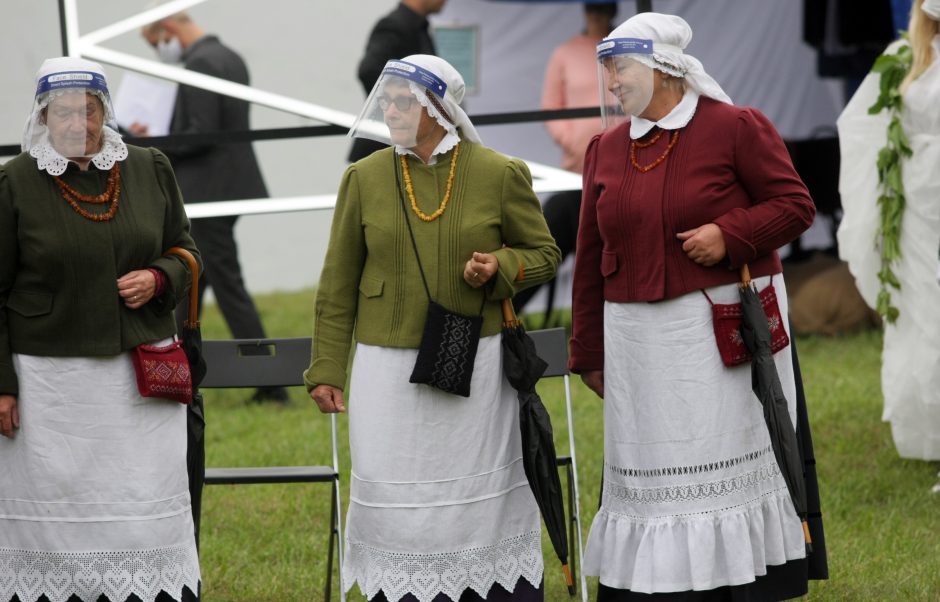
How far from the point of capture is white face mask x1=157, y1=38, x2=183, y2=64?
8859 millimetres

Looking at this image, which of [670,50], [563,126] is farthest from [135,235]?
[563,126]

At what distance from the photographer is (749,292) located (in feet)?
14.3

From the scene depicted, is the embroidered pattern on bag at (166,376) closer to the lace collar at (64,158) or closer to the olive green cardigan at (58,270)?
the olive green cardigan at (58,270)

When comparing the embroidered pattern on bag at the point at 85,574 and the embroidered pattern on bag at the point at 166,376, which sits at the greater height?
the embroidered pattern on bag at the point at 166,376

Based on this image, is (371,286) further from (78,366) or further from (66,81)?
(66,81)

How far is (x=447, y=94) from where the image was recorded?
14.2 feet

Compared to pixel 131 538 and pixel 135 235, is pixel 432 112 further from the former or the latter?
pixel 131 538

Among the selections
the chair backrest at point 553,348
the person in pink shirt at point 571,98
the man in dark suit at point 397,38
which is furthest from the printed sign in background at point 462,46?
the chair backrest at point 553,348

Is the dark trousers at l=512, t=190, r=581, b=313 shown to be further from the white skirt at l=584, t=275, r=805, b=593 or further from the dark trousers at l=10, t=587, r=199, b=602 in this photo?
the dark trousers at l=10, t=587, r=199, b=602

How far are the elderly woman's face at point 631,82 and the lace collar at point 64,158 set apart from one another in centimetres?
156

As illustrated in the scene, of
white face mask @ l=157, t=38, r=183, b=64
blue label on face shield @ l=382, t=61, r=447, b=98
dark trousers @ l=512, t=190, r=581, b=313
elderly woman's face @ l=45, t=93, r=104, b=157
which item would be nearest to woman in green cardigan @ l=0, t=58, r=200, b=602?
elderly woman's face @ l=45, t=93, r=104, b=157

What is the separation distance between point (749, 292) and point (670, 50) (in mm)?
796

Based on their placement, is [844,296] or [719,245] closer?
[719,245]

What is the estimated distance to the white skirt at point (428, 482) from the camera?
430cm
